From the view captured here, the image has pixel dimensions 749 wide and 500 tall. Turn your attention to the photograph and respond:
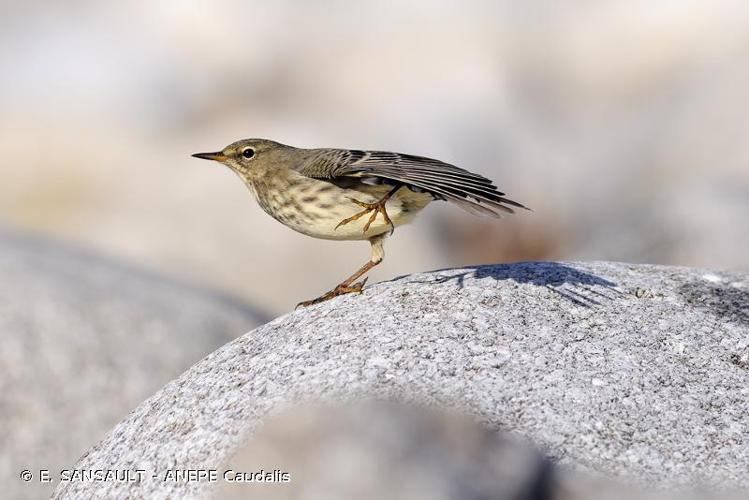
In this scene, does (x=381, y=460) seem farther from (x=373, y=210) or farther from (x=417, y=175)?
(x=373, y=210)

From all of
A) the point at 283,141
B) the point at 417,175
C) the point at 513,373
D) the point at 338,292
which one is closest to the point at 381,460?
the point at 513,373

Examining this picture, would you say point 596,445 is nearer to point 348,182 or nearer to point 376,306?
point 376,306

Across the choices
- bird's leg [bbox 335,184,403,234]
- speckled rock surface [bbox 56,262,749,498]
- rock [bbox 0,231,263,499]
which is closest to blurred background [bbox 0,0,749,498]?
rock [bbox 0,231,263,499]

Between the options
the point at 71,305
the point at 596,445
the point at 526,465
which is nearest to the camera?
the point at 526,465

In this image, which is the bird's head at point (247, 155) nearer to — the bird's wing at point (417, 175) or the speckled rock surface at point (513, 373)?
the bird's wing at point (417, 175)

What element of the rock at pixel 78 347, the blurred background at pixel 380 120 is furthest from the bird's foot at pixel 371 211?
the blurred background at pixel 380 120

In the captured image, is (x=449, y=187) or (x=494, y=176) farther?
(x=494, y=176)

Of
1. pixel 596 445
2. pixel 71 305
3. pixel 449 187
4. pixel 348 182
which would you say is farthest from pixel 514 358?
pixel 71 305

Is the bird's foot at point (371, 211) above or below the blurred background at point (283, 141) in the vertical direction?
below
